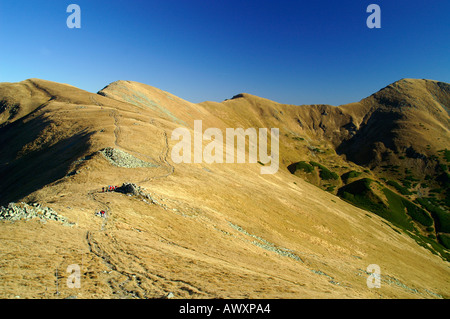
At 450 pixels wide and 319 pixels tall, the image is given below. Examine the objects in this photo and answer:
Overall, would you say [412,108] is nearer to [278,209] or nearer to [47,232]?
[278,209]

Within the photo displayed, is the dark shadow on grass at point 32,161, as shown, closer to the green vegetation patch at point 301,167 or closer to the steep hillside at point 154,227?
the steep hillside at point 154,227

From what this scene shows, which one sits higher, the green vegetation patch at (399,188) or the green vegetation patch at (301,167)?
the green vegetation patch at (301,167)

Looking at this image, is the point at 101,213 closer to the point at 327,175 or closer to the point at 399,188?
the point at 327,175

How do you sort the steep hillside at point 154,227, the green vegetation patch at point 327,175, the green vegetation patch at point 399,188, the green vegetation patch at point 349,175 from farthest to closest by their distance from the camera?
the green vegetation patch at point 349,175 < the green vegetation patch at point 327,175 < the green vegetation patch at point 399,188 < the steep hillside at point 154,227

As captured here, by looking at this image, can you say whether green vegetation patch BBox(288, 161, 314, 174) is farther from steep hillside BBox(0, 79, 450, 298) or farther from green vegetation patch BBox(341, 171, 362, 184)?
steep hillside BBox(0, 79, 450, 298)

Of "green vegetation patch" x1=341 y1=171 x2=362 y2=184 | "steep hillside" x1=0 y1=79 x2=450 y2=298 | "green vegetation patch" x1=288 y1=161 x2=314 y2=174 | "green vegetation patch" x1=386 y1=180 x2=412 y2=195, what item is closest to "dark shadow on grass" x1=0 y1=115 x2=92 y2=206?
"steep hillside" x1=0 y1=79 x2=450 y2=298

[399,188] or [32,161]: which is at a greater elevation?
[32,161]

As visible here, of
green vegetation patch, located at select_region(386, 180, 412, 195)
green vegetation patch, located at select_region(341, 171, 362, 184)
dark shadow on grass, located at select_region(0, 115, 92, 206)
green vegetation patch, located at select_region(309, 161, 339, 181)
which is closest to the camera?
dark shadow on grass, located at select_region(0, 115, 92, 206)

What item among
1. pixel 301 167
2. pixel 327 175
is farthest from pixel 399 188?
pixel 301 167

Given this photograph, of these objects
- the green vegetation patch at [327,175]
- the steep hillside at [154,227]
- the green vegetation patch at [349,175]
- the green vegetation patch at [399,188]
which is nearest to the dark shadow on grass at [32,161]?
the steep hillside at [154,227]
